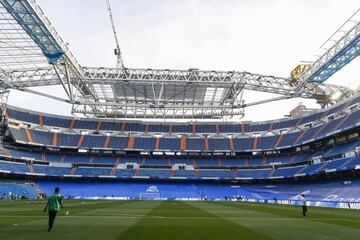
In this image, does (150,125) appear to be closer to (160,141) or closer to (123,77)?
(160,141)

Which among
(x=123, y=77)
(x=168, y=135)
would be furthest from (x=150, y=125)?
(x=123, y=77)

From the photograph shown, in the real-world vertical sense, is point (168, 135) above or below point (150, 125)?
below

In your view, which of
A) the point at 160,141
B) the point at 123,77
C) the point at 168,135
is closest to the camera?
the point at 123,77

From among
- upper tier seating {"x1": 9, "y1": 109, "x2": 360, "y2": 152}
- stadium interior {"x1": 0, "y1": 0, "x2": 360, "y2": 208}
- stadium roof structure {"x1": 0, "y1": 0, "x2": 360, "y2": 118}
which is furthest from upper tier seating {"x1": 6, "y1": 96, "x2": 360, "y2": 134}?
stadium roof structure {"x1": 0, "y1": 0, "x2": 360, "y2": 118}

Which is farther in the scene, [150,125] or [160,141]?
[150,125]

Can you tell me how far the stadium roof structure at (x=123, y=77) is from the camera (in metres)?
33.2

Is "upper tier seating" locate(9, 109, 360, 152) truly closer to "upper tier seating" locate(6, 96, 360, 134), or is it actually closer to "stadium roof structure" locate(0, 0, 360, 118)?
"upper tier seating" locate(6, 96, 360, 134)

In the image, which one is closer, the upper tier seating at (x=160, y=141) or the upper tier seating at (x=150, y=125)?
the upper tier seating at (x=160, y=141)

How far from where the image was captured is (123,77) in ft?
152

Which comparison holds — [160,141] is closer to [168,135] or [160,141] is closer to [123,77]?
[168,135]

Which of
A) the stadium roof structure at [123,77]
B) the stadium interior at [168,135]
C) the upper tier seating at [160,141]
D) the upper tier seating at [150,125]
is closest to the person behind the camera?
the stadium roof structure at [123,77]

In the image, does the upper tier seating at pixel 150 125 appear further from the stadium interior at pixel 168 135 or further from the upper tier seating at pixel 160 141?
the upper tier seating at pixel 160 141

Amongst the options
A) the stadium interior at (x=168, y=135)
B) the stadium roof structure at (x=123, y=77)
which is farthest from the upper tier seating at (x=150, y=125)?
the stadium roof structure at (x=123, y=77)

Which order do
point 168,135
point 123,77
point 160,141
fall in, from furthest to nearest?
point 168,135, point 160,141, point 123,77
